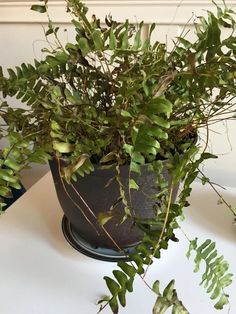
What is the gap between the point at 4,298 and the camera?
54 cm

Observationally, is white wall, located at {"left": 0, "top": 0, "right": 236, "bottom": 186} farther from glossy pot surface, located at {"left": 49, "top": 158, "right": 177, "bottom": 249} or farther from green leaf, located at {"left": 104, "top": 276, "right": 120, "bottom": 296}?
green leaf, located at {"left": 104, "top": 276, "right": 120, "bottom": 296}

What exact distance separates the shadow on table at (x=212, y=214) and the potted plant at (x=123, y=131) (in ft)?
0.62

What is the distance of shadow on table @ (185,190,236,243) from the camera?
700 mm

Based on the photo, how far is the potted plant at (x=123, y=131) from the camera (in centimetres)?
43

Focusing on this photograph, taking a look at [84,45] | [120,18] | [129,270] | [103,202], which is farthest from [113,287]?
[120,18]

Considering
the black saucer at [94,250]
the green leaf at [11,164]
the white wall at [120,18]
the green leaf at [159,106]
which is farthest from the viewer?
the white wall at [120,18]

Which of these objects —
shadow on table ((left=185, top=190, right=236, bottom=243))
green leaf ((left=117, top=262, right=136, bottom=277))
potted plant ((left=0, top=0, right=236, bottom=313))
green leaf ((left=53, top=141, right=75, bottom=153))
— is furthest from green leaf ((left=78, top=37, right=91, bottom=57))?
shadow on table ((left=185, top=190, right=236, bottom=243))

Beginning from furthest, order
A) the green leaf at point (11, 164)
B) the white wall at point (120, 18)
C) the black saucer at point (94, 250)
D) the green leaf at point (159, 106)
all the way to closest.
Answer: the white wall at point (120, 18) → the black saucer at point (94, 250) → the green leaf at point (11, 164) → the green leaf at point (159, 106)

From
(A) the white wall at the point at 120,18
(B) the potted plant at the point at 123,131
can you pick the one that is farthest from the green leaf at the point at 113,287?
(A) the white wall at the point at 120,18

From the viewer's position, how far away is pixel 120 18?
0.92 meters

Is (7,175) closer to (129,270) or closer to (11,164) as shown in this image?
(11,164)

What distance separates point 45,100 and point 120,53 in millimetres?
126

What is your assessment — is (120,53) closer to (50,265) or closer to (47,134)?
(47,134)

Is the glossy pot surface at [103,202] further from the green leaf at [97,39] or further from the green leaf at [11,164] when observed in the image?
the green leaf at [97,39]
